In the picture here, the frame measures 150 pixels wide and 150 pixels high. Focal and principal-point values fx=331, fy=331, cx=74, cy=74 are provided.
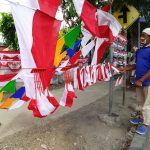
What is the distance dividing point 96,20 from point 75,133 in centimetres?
213

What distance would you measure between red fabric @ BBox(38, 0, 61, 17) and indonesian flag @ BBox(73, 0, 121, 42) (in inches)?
43.1

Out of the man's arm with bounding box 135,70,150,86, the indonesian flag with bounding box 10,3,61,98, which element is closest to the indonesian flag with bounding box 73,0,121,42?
the man's arm with bounding box 135,70,150,86

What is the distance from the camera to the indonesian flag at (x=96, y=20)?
5738 mm

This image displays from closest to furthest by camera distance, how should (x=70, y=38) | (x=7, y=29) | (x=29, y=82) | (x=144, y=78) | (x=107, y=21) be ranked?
1. (x=29, y=82)
2. (x=70, y=38)
3. (x=144, y=78)
4. (x=107, y=21)
5. (x=7, y=29)

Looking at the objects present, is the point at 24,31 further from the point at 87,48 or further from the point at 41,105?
the point at 87,48

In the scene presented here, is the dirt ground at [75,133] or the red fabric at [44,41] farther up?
the red fabric at [44,41]

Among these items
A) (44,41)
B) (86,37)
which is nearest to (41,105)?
(44,41)

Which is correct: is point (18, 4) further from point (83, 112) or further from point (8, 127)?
point (83, 112)

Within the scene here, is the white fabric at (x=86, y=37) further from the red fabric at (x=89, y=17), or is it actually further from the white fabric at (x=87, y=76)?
the white fabric at (x=87, y=76)

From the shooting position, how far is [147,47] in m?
6.16

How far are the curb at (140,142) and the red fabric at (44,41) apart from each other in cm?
220

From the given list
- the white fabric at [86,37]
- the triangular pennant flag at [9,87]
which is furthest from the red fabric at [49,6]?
the white fabric at [86,37]

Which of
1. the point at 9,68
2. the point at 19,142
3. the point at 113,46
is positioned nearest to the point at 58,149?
the point at 19,142

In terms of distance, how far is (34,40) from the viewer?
165 inches
